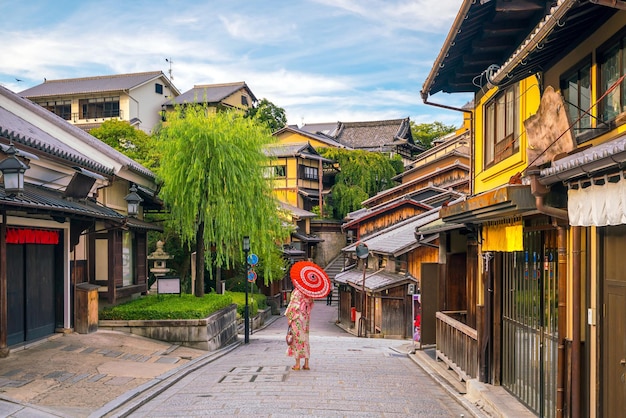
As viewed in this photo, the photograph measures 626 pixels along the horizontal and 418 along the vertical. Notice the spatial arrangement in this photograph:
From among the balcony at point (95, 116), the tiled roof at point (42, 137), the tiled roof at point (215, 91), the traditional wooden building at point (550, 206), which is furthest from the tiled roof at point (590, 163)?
the tiled roof at point (215, 91)

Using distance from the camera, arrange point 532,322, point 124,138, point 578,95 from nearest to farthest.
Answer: point 578,95 → point 532,322 → point 124,138

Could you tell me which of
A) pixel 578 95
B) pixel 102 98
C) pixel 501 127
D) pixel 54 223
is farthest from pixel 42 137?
pixel 102 98

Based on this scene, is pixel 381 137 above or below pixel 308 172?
above

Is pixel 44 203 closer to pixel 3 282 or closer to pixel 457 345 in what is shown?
pixel 3 282

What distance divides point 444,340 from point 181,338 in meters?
7.50

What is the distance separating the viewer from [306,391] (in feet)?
38.3

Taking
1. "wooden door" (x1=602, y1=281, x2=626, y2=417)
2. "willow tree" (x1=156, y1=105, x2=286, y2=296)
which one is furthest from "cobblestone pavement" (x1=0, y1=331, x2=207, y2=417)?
"wooden door" (x1=602, y1=281, x2=626, y2=417)

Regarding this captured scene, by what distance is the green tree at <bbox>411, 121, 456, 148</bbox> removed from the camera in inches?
2950

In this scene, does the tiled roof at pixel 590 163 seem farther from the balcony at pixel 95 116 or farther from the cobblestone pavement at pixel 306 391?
the balcony at pixel 95 116

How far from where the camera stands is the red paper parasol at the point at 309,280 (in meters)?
14.1

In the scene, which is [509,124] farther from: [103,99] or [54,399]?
[103,99]

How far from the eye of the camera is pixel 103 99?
58.5 m

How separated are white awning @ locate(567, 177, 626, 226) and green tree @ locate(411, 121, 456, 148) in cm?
6758

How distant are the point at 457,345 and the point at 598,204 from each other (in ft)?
25.4
